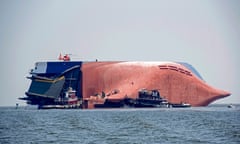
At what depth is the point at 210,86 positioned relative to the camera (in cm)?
16512

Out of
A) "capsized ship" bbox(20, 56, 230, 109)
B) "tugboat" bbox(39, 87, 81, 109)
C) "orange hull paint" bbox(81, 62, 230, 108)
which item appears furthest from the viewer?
"orange hull paint" bbox(81, 62, 230, 108)

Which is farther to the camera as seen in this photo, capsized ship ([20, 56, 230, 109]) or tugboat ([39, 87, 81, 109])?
capsized ship ([20, 56, 230, 109])

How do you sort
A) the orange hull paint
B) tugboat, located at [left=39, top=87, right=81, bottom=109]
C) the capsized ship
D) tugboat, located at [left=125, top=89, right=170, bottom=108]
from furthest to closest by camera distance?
1. the orange hull paint
2. the capsized ship
3. tugboat, located at [left=125, top=89, right=170, bottom=108]
4. tugboat, located at [left=39, top=87, right=81, bottom=109]

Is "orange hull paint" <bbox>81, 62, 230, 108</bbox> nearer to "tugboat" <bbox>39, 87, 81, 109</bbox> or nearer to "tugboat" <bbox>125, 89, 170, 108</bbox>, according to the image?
"tugboat" <bbox>125, 89, 170, 108</bbox>

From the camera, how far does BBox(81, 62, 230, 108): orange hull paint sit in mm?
158375

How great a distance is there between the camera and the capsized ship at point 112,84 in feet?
507

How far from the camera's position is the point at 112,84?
16212 cm

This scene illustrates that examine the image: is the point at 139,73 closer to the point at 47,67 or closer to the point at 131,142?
the point at 47,67

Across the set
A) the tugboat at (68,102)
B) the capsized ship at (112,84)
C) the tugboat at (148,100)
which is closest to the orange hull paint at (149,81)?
the capsized ship at (112,84)

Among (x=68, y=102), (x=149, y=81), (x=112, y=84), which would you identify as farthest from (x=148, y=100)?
(x=68, y=102)

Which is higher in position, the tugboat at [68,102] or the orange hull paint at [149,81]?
the orange hull paint at [149,81]

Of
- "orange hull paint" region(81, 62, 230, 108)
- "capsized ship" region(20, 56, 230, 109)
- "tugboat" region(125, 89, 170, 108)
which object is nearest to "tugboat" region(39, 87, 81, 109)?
"capsized ship" region(20, 56, 230, 109)

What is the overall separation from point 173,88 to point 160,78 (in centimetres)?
347

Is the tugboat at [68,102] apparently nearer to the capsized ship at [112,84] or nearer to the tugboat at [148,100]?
the capsized ship at [112,84]
